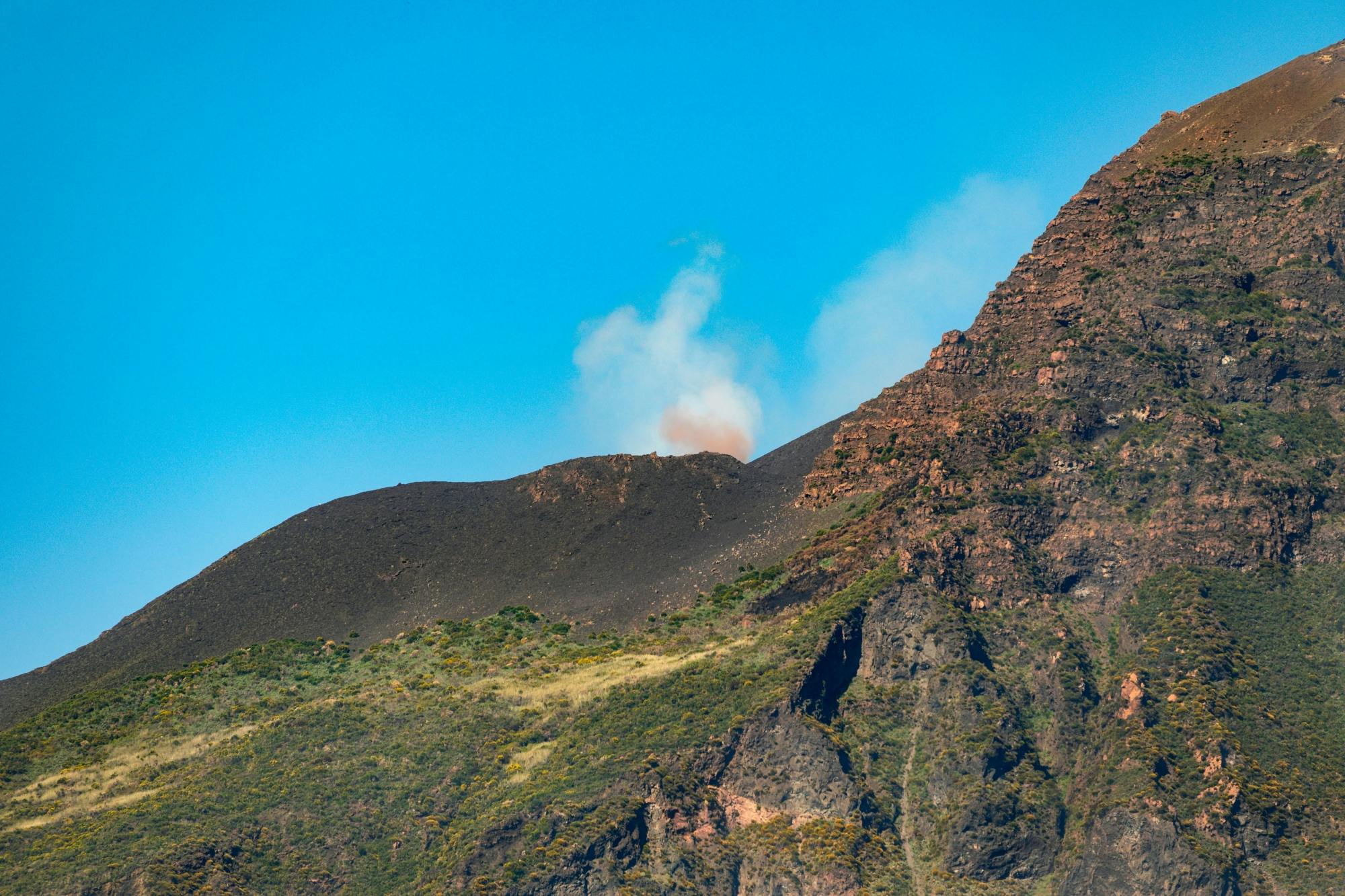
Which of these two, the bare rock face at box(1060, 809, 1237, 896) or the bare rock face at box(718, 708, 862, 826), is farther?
the bare rock face at box(718, 708, 862, 826)

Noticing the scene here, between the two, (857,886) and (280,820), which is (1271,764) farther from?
(280,820)

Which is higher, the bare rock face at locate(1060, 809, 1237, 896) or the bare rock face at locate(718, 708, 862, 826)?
the bare rock face at locate(718, 708, 862, 826)

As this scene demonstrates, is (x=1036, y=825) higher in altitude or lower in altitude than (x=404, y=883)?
lower

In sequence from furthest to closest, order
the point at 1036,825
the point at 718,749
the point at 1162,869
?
the point at 718,749, the point at 1036,825, the point at 1162,869

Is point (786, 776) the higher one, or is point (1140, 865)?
point (786, 776)

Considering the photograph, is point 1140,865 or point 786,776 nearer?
point 1140,865

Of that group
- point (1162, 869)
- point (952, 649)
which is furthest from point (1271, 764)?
point (952, 649)

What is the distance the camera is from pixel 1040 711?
634ft

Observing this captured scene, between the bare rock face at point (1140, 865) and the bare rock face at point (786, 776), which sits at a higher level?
the bare rock face at point (786, 776)

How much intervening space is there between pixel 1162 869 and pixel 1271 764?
1676cm

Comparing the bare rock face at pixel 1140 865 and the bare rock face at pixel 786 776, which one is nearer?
the bare rock face at pixel 1140 865

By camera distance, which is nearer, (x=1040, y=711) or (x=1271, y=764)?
(x=1271, y=764)

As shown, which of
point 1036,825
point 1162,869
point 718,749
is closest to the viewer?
point 1162,869

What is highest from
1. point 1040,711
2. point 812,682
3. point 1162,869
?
point 812,682
